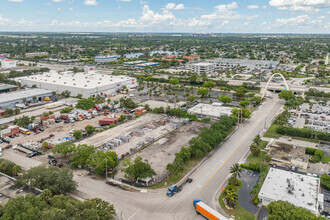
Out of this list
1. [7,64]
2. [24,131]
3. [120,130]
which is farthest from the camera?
[7,64]

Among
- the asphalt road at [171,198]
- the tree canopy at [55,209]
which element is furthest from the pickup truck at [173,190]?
the tree canopy at [55,209]

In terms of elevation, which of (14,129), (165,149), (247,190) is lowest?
(247,190)

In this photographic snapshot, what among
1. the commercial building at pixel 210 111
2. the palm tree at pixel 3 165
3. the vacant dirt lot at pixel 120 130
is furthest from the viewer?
the commercial building at pixel 210 111

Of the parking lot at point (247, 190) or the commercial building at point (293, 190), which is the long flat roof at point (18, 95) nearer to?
the parking lot at point (247, 190)

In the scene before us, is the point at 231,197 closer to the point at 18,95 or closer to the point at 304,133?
the point at 304,133

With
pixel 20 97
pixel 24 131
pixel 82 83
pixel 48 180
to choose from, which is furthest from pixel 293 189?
pixel 82 83

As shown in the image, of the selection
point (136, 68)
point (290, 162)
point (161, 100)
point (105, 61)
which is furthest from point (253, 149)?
point (105, 61)
